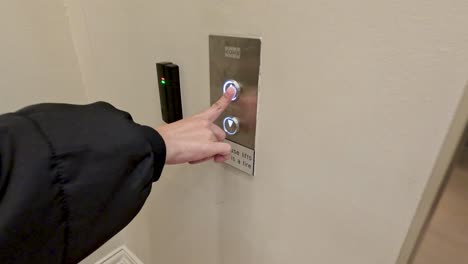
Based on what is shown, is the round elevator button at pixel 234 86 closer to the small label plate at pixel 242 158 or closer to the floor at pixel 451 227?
the small label plate at pixel 242 158

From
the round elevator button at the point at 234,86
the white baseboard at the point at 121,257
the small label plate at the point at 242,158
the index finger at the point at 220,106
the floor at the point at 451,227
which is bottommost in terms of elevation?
the white baseboard at the point at 121,257

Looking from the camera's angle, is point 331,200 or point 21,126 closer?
point 21,126

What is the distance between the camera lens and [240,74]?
46 centimetres

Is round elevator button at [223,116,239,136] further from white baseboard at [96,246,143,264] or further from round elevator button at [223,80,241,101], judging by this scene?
white baseboard at [96,246,143,264]

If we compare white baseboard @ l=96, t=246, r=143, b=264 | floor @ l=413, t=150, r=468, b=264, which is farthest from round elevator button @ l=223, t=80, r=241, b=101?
white baseboard @ l=96, t=246, r=143, b=264

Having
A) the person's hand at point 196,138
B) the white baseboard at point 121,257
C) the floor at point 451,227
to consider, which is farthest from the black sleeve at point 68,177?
the white baseboard at point 121,257

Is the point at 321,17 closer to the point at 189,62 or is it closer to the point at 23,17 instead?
the point at 189,62

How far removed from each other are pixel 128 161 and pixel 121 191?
43mm

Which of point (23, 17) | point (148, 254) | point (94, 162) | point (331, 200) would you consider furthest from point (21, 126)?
point (148, 254)

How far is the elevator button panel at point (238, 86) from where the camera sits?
443 mm

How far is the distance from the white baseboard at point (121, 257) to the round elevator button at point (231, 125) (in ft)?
2.83

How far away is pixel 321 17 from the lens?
350 mm

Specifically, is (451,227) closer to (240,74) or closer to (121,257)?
(240,74)

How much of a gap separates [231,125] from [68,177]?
279mm
